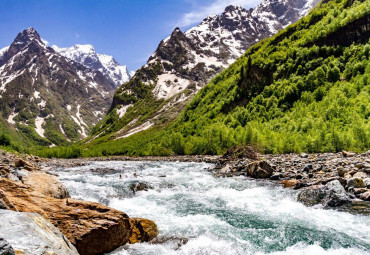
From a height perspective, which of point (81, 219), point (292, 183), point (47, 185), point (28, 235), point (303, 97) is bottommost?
point (292, 183)

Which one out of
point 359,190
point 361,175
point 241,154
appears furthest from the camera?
point 241,154

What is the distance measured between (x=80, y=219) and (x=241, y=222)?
8783mm

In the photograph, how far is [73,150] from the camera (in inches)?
4286

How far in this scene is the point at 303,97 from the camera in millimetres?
60719

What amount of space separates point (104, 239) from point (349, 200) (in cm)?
1463

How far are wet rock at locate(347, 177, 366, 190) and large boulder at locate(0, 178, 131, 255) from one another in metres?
15.4

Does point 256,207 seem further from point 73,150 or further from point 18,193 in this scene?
point 73,150

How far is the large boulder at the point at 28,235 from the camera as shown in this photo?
5336mm

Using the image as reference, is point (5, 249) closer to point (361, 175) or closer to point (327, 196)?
point (327, 196)

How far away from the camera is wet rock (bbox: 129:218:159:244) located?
11.1m

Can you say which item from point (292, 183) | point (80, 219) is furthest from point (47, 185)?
point (292, 183)

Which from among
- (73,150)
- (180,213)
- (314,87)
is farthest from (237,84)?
(180,213)

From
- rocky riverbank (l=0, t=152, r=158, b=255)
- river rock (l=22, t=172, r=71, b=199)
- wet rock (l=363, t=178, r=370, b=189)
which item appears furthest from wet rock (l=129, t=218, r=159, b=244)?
wet rock (l=363, t=178, r=370, b=189)

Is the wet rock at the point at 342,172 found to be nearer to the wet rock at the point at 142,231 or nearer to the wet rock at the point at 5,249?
the wet rock at the point at 142,231
